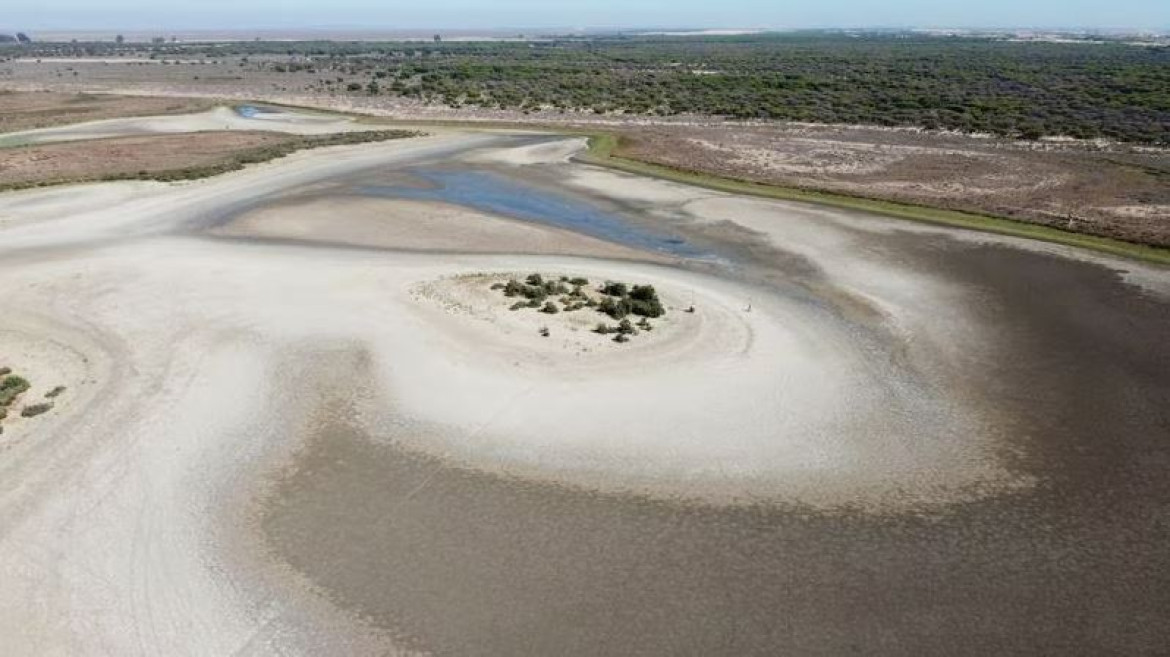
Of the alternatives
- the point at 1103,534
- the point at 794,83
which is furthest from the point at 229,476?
the point at 794,83

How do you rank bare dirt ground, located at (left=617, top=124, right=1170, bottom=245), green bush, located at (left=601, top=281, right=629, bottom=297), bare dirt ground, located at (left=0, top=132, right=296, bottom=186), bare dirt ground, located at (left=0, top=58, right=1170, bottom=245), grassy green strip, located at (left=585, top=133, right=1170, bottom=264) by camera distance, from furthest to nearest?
bare dirt ground, located at (left=0, top=132, right=296, bottom=186)
bare dirt ground, located at (left=0, top=58, right=1170, bottom=245)
bare dirt ground, located at (left=617, top=124, right=1170, bottom=245)
grassy green strip, located at (left=585, top=133, right=1170, bottom=264)
green bush, located at (left=601, top=281, right=629, bottom=297)

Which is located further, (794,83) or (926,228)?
(794,83)

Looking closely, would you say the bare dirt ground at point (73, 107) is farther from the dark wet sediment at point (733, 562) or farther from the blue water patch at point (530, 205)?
the dark wet sediment at point (733, 562)

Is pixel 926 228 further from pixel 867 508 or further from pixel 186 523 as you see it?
pixel 186 523

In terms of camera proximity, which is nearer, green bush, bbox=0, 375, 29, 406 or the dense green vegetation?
green bush, bbox=0, 375, 29, 406

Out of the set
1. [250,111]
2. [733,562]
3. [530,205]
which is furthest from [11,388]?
[250,111]

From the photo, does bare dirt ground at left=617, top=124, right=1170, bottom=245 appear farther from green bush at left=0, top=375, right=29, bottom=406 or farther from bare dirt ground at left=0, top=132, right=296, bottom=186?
green bush at left=0, top=375, right=29, bottom=406

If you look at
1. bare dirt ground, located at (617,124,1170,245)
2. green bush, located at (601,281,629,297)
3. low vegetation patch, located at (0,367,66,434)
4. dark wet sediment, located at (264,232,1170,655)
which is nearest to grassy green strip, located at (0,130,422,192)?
bare dirt ground, located at (617,124,1170,245)

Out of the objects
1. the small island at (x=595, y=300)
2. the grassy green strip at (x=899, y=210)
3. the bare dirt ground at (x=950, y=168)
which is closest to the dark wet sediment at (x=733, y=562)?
the small island at (x=595, y=300)
